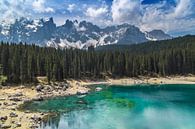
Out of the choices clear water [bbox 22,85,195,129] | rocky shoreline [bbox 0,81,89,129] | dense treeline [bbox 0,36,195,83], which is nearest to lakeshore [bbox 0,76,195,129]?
rocky shoreline [bbox 0,81,89,129]

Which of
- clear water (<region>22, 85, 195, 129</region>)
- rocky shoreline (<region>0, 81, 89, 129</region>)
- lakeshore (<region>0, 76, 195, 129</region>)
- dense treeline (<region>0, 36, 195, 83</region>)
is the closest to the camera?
rocky shoreline (<region>0, 81, 89, 129</region>)

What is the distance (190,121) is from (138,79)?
100 meters

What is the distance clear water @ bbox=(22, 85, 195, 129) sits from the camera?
69688 mm

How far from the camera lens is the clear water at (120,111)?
69.7m

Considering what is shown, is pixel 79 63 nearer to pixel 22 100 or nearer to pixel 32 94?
pixel 32 94

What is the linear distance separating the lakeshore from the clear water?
12.9 ft

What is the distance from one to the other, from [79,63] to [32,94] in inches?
2360

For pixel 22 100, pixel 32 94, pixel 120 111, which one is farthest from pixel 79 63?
pixel 120 111

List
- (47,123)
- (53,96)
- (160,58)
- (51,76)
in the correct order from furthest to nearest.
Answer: (160,58), (51,76), (53,96), (47,123)

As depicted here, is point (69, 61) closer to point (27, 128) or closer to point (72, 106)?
point (72, 106)

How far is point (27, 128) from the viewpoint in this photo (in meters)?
62.1

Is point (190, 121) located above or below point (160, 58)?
below

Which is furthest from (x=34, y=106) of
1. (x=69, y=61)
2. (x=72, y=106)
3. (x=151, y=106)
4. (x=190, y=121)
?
(x=69, y=61)

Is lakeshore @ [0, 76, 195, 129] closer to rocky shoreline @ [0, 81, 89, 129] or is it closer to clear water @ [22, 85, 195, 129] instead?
rocky shoreline @ [0, 81, 89, 129]
